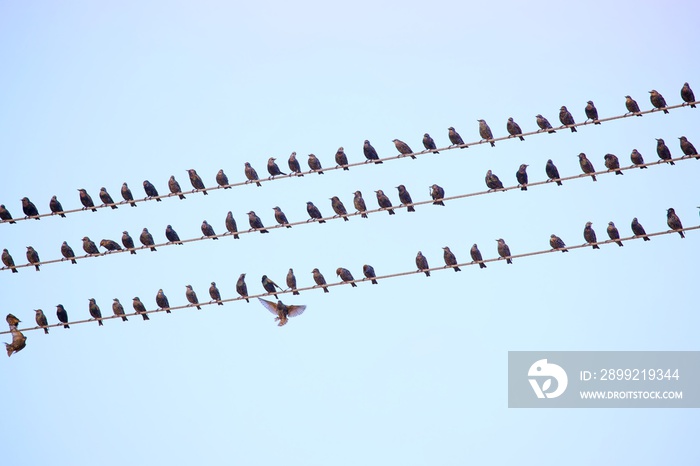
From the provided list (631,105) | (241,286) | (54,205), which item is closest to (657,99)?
(631,105)

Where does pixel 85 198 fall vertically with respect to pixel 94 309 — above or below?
above

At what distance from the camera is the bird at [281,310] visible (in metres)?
30.5

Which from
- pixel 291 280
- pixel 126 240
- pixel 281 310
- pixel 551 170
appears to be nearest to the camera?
pixel 281 310

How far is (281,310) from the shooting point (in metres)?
30.7

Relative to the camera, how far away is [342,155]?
109 feet

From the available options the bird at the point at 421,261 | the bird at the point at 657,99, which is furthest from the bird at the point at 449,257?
the bird at the point at 657,99

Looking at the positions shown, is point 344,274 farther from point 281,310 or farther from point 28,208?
point 28,208

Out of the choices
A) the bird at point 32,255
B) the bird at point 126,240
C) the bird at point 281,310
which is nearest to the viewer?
the bird at point 281,310

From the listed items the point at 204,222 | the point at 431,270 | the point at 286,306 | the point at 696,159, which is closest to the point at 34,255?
the point at 204,222

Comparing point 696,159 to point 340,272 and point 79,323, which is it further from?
point 79,323

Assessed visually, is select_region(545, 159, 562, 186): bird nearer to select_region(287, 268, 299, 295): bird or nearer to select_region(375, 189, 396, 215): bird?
select_region(375, 189, 396, 215): bird

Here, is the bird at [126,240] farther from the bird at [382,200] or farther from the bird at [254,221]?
the bird at [382,200]

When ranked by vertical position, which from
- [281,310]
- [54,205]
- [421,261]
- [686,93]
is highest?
[686,93]

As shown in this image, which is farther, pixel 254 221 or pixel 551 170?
pixel 254 221
